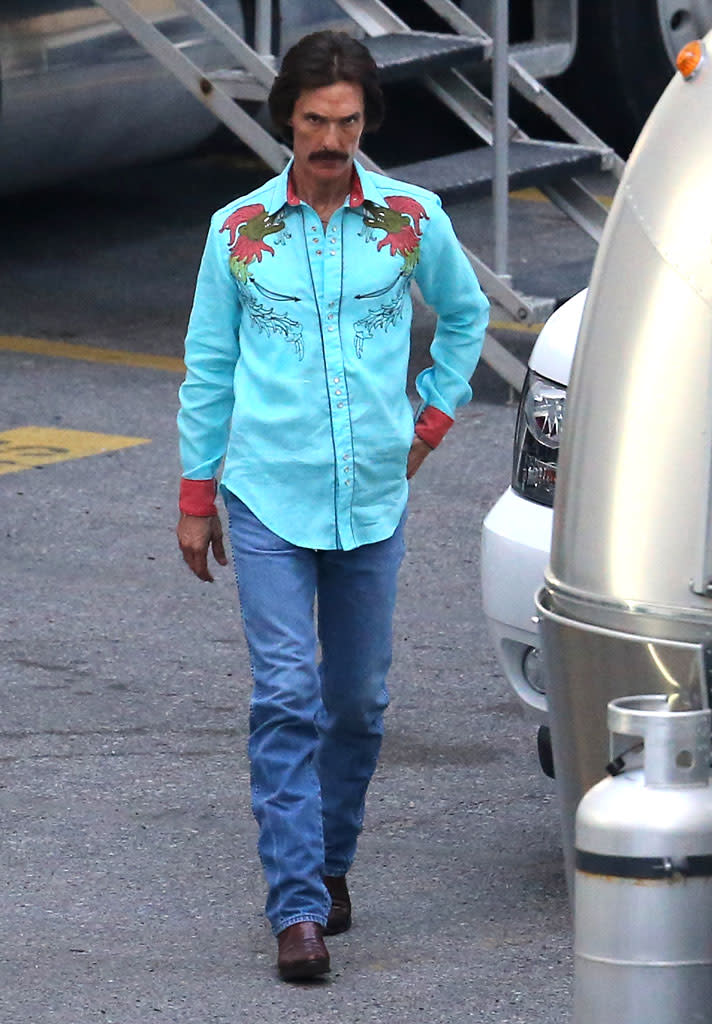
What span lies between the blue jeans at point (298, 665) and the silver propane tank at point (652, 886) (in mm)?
1291

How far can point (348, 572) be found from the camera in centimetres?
375

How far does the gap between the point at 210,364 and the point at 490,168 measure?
452 cm

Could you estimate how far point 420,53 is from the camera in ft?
26.6

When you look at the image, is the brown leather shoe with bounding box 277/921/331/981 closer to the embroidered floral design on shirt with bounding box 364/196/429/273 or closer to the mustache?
the embroidered floral design on shirt with bounding box 364/196/429/273

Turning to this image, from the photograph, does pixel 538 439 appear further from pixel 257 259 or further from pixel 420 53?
pixel 420 53

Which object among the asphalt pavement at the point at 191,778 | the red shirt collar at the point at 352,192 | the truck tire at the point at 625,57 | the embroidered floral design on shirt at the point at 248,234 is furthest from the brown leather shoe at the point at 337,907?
the truck tire at the point at 625,57

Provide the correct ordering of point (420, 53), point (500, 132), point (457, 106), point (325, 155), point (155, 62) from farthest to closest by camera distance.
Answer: point (155, 62), point (457, 106), point (420, 53), point (500, 132), point (325, 155)

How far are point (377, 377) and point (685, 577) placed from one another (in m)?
1.30

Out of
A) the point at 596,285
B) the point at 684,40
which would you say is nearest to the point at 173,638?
the point at 596,285

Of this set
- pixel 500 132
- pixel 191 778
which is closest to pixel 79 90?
pixel 500 132

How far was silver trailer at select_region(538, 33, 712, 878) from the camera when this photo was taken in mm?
2486

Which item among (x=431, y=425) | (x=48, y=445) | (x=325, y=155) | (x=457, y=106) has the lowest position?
(x=48, y=445)

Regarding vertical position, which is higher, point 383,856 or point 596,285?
point 596,285

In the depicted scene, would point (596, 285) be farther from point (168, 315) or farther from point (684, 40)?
point (684, 40)
